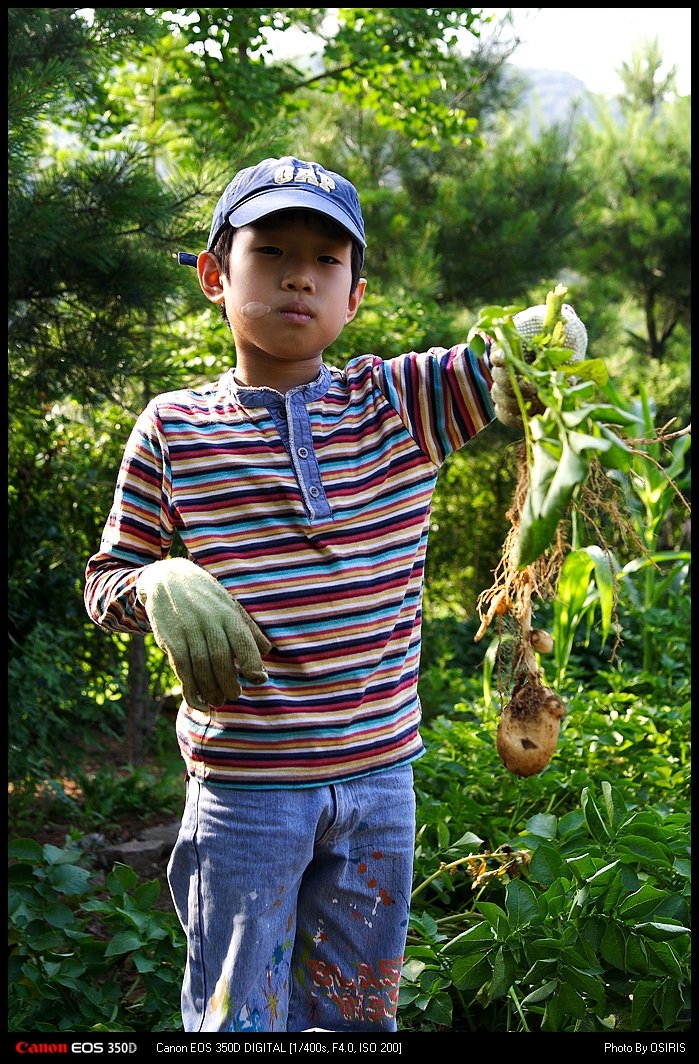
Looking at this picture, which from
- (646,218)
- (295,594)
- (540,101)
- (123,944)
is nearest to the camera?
(295,594)

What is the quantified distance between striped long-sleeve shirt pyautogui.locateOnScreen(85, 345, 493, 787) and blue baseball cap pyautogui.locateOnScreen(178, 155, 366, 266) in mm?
254

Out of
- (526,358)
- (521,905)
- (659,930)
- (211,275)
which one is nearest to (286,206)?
(211,275)

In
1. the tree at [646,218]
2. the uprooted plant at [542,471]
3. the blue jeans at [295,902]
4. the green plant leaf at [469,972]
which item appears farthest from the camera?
the tree at [646,218]

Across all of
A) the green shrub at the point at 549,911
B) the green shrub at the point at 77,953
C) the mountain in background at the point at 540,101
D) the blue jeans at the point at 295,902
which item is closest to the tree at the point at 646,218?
the mountain in background at the point at 540,101

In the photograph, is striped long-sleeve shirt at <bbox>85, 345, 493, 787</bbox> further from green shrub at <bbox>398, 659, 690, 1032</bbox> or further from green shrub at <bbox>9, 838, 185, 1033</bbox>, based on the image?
green shrub at <bbox>9, 838, 185, 1033</bbox>

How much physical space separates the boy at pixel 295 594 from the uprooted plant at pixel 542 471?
0.45ft

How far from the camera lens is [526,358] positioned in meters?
1.55

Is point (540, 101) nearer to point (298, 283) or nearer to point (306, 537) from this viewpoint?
point (298, 283)

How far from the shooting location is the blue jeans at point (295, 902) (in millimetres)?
1507

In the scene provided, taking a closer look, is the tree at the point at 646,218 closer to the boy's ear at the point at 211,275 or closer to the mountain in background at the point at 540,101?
the mountain in background at the point at 540,101

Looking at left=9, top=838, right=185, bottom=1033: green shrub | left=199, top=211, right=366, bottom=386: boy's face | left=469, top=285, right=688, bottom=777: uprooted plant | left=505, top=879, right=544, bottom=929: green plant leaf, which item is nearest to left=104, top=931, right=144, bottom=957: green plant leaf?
left=9, top=838, right=185, bottom=1033: green shrub

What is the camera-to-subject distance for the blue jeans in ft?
4.94

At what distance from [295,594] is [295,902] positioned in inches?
18.6
